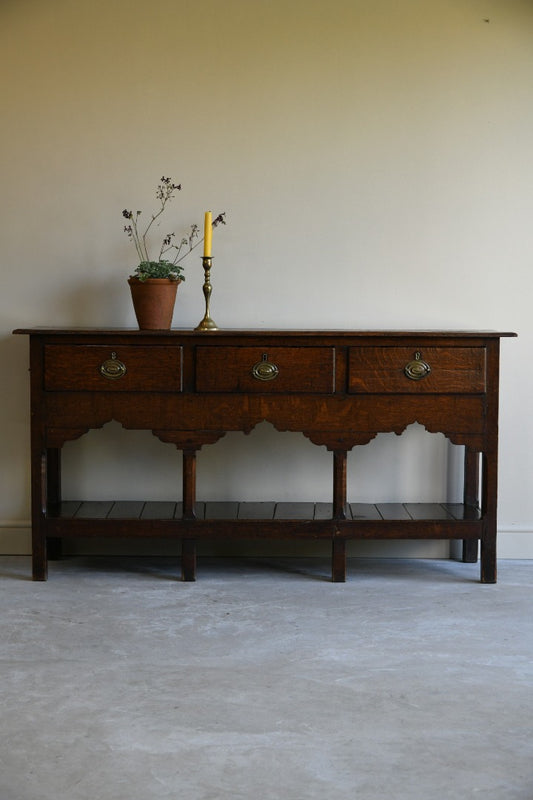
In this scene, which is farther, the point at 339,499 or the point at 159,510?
the point at 159,510

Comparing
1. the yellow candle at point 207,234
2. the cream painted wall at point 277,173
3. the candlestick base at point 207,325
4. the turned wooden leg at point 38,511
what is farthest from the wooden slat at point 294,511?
the yellow candle at point 207,234

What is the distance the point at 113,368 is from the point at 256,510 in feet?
2.49

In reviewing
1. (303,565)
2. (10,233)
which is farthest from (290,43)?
(303,565)

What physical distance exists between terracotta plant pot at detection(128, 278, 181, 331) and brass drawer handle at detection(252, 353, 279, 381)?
36 cm

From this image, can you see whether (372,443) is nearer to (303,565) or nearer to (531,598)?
(303,565)

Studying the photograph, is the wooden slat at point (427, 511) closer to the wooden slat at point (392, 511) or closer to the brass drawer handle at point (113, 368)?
the wooden slat at point (392, 511)

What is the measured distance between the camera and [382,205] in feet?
12.7

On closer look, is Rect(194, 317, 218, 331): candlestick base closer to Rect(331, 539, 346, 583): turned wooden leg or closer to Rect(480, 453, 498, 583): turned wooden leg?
Rect(331, 539, 346, 583): turned wooden leg

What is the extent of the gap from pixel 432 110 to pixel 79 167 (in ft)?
4.41

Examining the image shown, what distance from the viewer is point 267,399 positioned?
348 centimetres

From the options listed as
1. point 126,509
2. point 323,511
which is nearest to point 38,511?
point 126,509

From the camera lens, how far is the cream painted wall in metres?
3.81

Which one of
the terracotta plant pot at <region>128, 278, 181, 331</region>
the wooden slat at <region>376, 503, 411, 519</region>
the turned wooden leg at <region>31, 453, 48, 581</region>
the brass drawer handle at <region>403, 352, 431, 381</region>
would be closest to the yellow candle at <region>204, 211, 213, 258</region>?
the terracotta plant pot at <region>128, 278, 181, 331</region>

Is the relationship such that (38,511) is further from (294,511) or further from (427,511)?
(427,511)
